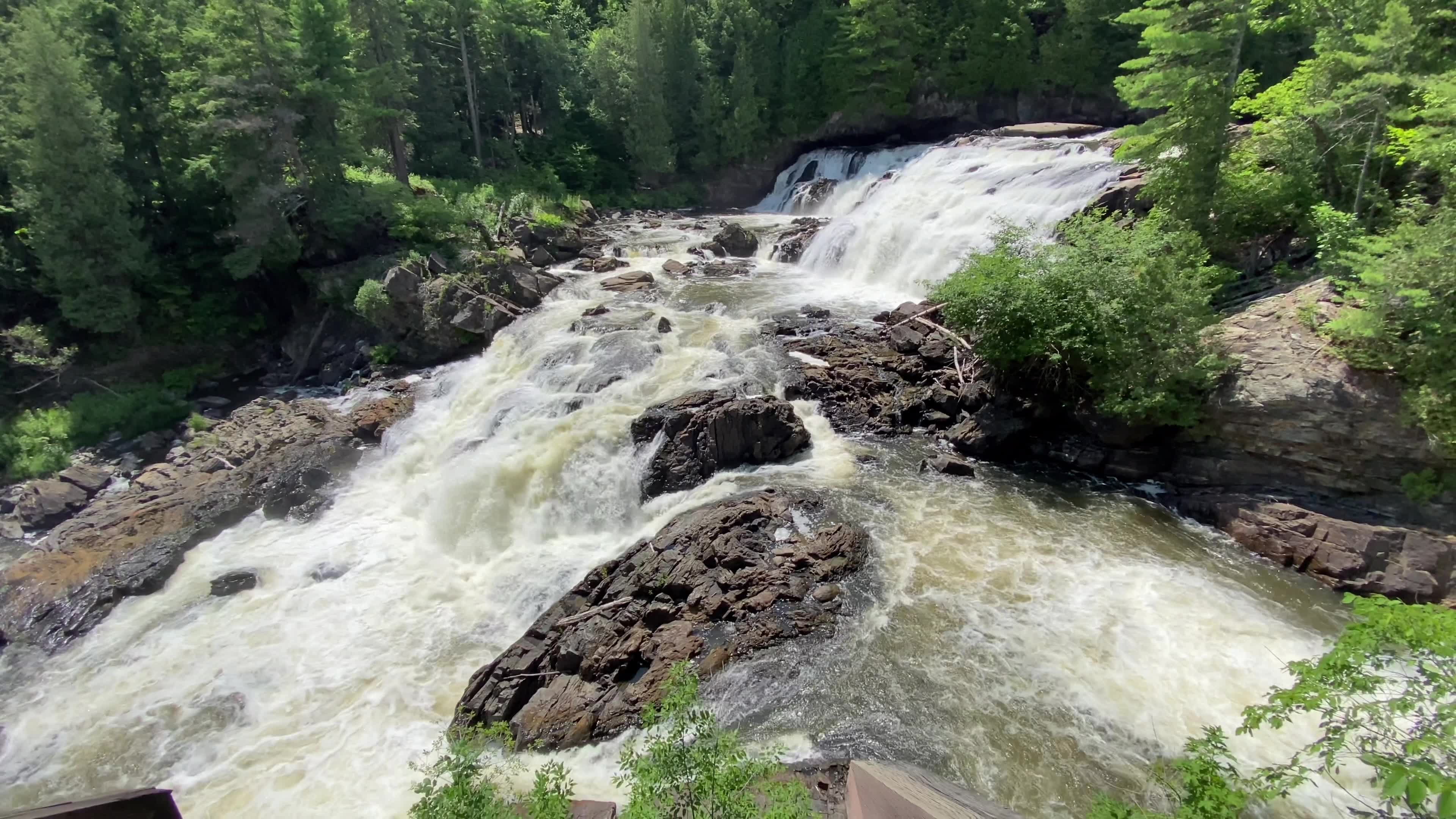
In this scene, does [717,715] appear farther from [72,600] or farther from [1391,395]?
[72,600]

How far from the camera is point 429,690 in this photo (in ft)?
35.1

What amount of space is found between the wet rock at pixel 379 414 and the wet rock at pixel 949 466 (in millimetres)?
14475

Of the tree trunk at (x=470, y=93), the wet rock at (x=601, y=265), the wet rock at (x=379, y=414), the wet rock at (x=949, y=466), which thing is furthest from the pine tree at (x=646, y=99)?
the wet rock at (x=949, y=466)

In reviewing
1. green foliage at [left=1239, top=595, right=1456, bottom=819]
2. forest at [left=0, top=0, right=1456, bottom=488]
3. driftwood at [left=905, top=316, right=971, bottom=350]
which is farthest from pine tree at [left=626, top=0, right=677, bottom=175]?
green foliage at [left=1239, top=595, right=1456, bottom=819]

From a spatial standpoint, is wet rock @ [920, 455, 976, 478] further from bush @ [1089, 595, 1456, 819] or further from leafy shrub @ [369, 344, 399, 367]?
leafy shrub @ [369, 344, 399, 367]

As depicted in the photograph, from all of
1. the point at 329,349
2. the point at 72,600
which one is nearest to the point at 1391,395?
the point at 72,600

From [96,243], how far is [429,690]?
2087 centimetres

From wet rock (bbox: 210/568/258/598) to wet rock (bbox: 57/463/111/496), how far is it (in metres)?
7.48

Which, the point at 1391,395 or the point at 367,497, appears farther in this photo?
the point at 367,497

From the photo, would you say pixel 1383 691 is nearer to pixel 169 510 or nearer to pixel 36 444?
pixel 169 510

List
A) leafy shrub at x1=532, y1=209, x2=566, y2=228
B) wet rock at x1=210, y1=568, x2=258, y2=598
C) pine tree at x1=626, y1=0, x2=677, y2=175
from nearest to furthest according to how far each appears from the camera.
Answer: wet rock at x1=210, y1=568, x2=258, y2=598
leafy shrub at x1=532, y1=209, x2=566, y2=228
pine tree at x1=626, y1=0, x2=677, y2=175

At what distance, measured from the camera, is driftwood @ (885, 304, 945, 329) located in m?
18.6

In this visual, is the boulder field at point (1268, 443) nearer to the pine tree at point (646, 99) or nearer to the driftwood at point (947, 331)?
the driftwood at point (947, 331)

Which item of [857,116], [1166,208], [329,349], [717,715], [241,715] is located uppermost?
[857,116]
